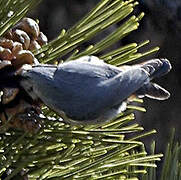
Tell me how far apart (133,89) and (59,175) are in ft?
0.45

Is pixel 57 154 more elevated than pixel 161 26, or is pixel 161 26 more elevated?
pixel 161 26

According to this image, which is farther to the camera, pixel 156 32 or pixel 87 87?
pixel 156 32

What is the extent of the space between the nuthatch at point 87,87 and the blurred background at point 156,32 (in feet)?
2.70

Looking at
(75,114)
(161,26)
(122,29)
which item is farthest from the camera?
(161,26)

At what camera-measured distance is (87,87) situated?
326 millimetres

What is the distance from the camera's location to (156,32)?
4.19 ft

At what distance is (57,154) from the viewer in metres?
0.42

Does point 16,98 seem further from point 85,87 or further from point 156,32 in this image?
point 156,32

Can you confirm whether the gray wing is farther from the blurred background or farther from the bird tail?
the blurred background

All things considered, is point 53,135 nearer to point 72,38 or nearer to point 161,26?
point 72,38

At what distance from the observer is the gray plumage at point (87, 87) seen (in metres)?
0.32

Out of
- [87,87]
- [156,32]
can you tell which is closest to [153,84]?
[87,87]

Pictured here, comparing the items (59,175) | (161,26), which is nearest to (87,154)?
(59,175)

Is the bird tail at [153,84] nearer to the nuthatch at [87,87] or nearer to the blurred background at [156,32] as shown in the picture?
the nuthatch at [87,87]
